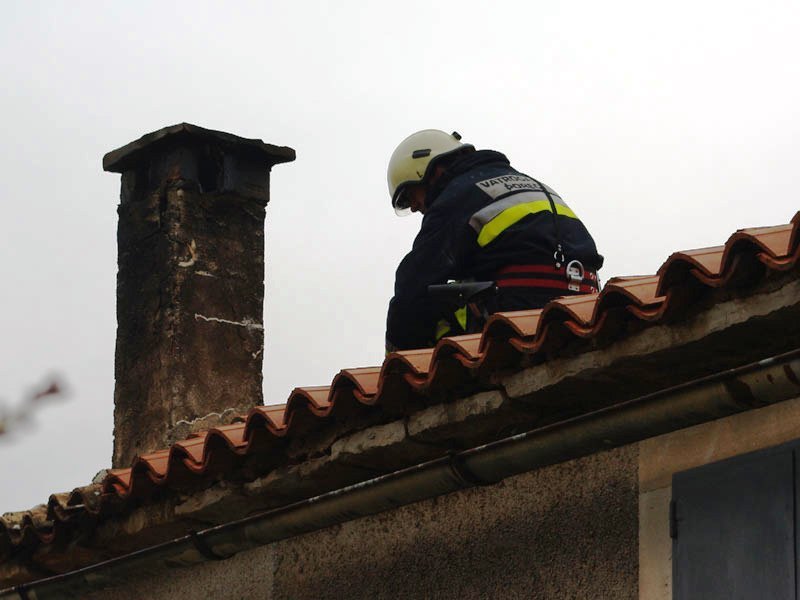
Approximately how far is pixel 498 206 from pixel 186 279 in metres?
2.27

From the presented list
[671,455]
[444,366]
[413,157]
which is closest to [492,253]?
[413,157]

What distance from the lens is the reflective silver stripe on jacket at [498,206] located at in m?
7.30

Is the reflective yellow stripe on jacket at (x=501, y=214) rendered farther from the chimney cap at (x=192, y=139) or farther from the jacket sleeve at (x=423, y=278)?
the chimney cap at (x=192, y=139)

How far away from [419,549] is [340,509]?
0.31m

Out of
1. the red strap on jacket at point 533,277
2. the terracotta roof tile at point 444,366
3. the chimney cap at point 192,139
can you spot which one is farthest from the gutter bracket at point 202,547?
the chimney cap at point 192,139

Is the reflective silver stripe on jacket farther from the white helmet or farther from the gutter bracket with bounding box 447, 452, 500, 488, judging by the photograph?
the gutter bracket with bounding box 447, 452, 500, 488

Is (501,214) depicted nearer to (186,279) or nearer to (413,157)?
(413,157)

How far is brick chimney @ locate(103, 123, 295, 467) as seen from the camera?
8.83 m

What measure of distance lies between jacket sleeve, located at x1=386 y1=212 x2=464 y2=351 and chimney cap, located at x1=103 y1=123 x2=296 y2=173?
90.4 inches

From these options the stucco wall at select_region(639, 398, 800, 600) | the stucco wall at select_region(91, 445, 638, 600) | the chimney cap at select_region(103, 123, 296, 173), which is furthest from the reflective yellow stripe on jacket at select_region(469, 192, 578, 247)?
the chimney cap at select_region(103, 123, 296, 173)

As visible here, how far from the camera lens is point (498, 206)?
24.1ft

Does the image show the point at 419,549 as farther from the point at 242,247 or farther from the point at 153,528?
the point at 242,247

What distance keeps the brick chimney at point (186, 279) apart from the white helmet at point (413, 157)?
4.17 feet

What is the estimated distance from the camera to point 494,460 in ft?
17.6
